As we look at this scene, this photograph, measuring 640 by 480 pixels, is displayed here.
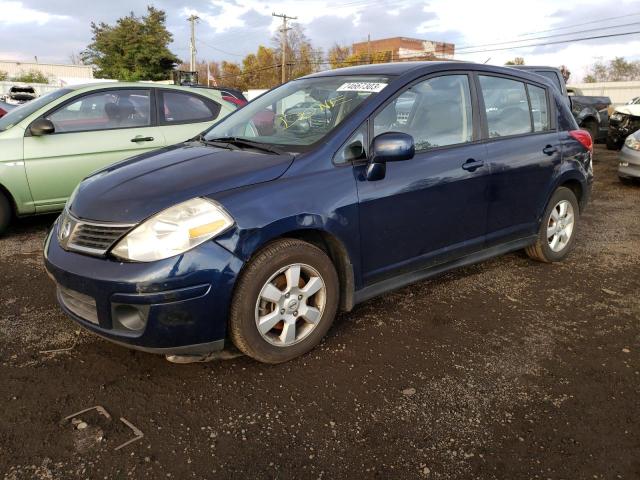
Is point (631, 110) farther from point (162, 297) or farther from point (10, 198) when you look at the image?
point (162, 297)

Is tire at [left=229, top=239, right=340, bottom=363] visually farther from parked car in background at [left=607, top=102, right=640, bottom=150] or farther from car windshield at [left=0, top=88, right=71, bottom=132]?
parked car in background at [left=607, top=102, right=640, bottom=150]

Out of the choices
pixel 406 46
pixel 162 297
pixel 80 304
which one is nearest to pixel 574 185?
pixel 162 297

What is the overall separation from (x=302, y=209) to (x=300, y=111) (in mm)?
1050

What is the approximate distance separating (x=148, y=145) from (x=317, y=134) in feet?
10.8

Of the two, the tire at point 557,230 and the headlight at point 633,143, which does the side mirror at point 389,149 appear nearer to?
the tire at point 557,230

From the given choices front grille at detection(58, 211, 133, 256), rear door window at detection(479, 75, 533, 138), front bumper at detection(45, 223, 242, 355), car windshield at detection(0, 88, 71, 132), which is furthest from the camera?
car windshield at detection(0, 88, 71, 132)

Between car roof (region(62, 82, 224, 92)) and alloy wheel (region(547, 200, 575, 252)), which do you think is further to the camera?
car roof (region(62, 82, 224, 92))

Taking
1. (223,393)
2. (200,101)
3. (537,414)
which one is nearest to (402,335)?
(537,414)

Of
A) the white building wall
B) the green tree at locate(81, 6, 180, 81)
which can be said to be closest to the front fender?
the white building wall

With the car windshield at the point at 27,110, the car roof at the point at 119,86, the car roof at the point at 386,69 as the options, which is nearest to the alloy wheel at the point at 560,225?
the car roof at the point at 386,69

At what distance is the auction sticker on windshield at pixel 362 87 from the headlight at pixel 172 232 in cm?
135

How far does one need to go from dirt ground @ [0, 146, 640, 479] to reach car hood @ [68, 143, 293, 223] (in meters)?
0.87

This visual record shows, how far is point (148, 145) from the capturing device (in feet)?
18.9

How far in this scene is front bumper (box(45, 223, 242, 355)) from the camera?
2422 mm
